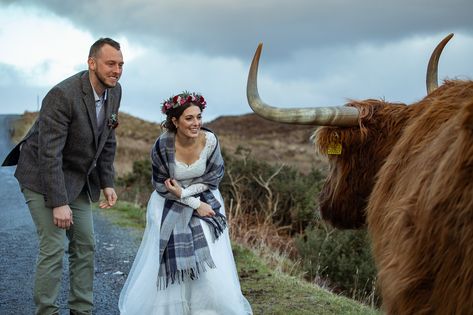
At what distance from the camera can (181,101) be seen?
6227mm

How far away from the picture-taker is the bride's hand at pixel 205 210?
20.4ft

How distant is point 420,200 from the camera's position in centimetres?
366

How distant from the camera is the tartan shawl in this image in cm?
610

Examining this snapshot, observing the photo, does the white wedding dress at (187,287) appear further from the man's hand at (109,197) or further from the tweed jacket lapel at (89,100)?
the tweed jacket lapel at (89,100)

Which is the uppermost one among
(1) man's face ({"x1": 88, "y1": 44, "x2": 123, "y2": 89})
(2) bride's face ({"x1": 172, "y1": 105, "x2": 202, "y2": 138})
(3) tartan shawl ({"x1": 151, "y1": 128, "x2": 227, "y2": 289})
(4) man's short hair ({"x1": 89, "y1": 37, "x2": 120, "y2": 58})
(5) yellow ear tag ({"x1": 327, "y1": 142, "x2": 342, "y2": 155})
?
(4) man's short hair ({"x1": 89, "y1": 37, "x2": 120, "y2": 58})

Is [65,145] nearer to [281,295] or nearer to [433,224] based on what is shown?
[281,295]

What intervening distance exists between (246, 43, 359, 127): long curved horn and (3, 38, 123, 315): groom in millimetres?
1696

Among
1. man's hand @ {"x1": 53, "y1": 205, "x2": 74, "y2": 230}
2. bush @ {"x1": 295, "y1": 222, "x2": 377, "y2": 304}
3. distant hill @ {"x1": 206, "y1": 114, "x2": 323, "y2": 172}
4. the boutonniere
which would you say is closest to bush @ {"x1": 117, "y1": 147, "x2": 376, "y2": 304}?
bush @ {"x1": 295, "y1": 222, "x2": 377, "y2": 304}

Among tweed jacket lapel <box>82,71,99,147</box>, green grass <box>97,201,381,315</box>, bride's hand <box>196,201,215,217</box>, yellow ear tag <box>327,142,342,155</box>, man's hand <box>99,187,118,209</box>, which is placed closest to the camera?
yellow ear tag <box>327,142,342,155</box>

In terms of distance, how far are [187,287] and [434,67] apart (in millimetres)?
2744

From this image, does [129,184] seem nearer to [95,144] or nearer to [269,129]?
[95,144]

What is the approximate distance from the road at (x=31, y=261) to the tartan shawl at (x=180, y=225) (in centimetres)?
148

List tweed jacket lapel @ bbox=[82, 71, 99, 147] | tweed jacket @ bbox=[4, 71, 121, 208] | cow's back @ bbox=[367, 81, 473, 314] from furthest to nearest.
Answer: tweed jacket lapel @ bbox=[82, 71, 99, 147] < tweed jacket @ bbox=[4, 71, 121, 208] < cow's back @ bbox=[367, 81, 473, 314]

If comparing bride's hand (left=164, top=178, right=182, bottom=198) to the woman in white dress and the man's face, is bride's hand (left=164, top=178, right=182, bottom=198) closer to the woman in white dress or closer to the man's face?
the woman in white dress
